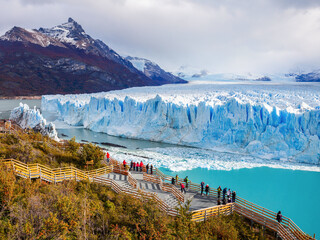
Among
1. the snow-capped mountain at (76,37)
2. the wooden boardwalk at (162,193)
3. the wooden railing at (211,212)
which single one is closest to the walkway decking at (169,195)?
the wooden boardwalk at (162,193)

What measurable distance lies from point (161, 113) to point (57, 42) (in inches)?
3203

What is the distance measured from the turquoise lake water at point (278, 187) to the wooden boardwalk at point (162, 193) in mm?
2173

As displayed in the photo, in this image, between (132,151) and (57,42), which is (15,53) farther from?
(132,151)

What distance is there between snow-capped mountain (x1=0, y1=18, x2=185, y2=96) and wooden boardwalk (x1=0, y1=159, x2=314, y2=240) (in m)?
58.6

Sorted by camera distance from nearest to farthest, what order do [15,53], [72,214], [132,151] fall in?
[72,214] < [132,151] < [15,53]

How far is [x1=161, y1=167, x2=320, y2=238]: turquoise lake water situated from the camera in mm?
9602

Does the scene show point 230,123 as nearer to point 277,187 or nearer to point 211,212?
point 277,187

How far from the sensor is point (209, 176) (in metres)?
12.7

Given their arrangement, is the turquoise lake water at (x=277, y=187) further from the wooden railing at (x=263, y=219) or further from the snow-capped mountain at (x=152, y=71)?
the snow-capped mountain at (x=152, y=71)

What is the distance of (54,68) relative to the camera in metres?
72.8

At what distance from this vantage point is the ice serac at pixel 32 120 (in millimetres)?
16189

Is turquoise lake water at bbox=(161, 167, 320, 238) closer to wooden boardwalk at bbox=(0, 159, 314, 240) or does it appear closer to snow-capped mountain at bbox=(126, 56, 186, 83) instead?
wooden boardwalk at bbox=(0, 159, 314, 240)

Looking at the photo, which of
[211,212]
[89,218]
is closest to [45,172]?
[89,218]

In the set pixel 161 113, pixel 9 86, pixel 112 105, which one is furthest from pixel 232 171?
pixel 9 86
